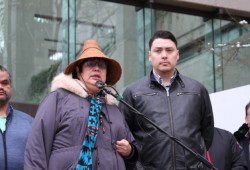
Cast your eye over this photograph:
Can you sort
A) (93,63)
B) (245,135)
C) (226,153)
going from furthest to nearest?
(245,135) < (226,153) < (93,63)

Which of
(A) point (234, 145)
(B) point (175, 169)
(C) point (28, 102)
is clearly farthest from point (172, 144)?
(C) point (28, 102)

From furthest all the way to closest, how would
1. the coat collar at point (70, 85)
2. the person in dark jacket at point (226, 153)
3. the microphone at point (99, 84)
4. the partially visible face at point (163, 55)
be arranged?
the person in dark jacket at point (226, 153)
the partially visible face at point (163, 55)
the coat collar at point (70, 85)
the microphone at point (99, 84)

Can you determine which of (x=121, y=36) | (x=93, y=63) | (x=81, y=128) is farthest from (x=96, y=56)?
(x=121, y=36)

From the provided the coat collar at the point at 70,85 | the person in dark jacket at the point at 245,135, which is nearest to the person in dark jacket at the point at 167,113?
the coat collar at the point at 70,85

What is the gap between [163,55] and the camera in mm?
4781

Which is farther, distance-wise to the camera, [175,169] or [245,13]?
[245,13]

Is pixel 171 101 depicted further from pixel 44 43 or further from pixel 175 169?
pixel 44 43

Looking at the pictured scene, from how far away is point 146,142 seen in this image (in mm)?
4711

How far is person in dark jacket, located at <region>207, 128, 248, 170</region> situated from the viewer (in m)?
5.85

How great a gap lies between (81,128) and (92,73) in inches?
19.3

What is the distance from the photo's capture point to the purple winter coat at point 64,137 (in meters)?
4.02

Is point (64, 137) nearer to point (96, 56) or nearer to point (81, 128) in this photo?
point (81, 128)

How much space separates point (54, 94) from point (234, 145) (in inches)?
99.3

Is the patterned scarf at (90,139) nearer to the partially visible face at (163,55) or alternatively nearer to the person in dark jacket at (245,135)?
the partially visible face at (163,55)
